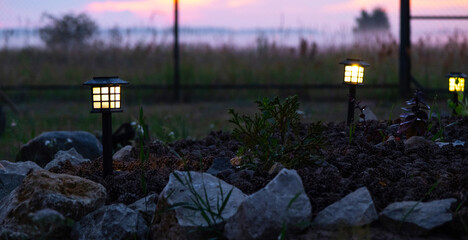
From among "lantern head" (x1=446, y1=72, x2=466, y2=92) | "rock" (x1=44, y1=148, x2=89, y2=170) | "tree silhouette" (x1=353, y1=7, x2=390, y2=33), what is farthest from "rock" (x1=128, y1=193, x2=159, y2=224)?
"tree silhouette" (x1=353, y1=7, x2=390, y2=33)

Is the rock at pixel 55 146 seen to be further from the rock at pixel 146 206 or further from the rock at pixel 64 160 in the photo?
the rock at pixel 146 206

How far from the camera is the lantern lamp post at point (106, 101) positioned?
3117 mm

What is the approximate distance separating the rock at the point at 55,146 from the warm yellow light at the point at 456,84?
307 centimetres

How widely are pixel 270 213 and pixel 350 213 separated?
35cm

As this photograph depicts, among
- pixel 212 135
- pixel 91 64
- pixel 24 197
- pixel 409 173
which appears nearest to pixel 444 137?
pixel 409 173

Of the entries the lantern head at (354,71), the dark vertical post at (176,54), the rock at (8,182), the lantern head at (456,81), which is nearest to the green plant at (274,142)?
the lantern head at (354,71)

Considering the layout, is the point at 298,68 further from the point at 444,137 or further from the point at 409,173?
the point at 409,173

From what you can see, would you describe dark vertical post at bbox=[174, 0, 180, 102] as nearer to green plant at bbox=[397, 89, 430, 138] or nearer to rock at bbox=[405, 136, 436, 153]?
green plant at bbox=[397, 89, 430, 138]

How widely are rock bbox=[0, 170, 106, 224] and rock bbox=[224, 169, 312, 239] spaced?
0.74 meters

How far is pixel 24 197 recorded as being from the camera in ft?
8.95

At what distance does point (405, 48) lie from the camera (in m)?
9.28

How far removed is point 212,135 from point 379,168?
1.86 meters

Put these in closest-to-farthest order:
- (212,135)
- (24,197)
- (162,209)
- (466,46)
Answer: (162,209)
(24,197)
(212,135)
(466,46)

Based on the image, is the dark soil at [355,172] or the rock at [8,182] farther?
the rock at [8,182]
